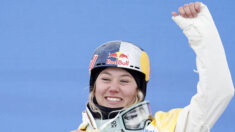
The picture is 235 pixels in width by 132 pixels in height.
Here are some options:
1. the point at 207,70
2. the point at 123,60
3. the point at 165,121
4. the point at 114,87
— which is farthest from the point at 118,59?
the point at 207,70

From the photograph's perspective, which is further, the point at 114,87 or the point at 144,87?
the point at 144,87

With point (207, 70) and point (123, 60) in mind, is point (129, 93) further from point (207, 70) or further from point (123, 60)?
point (207, 70)

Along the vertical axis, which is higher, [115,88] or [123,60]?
[123,60]

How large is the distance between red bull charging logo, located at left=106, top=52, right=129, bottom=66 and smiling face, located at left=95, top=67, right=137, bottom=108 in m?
0.04

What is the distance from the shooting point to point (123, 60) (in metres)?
2.60

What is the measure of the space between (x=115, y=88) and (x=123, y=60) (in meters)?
0.18

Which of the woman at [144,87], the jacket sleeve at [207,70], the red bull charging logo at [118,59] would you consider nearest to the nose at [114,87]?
the woman at [144,87]

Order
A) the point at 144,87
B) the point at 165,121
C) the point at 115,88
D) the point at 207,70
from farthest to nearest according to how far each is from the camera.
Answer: the point at 144,87
the point at 115,88
the point at 165,121
the point at 207,70

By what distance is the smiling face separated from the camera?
2527 millimetres

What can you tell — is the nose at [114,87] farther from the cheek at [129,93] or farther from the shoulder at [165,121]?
the shoulder at [165,121]

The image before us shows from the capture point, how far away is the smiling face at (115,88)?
253 centimetres

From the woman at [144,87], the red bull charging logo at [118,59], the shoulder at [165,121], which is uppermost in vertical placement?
the red bull charging logo at [118,59]

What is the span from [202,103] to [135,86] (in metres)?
0.53

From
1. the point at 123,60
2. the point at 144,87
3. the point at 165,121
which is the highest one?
the point at 123,60
